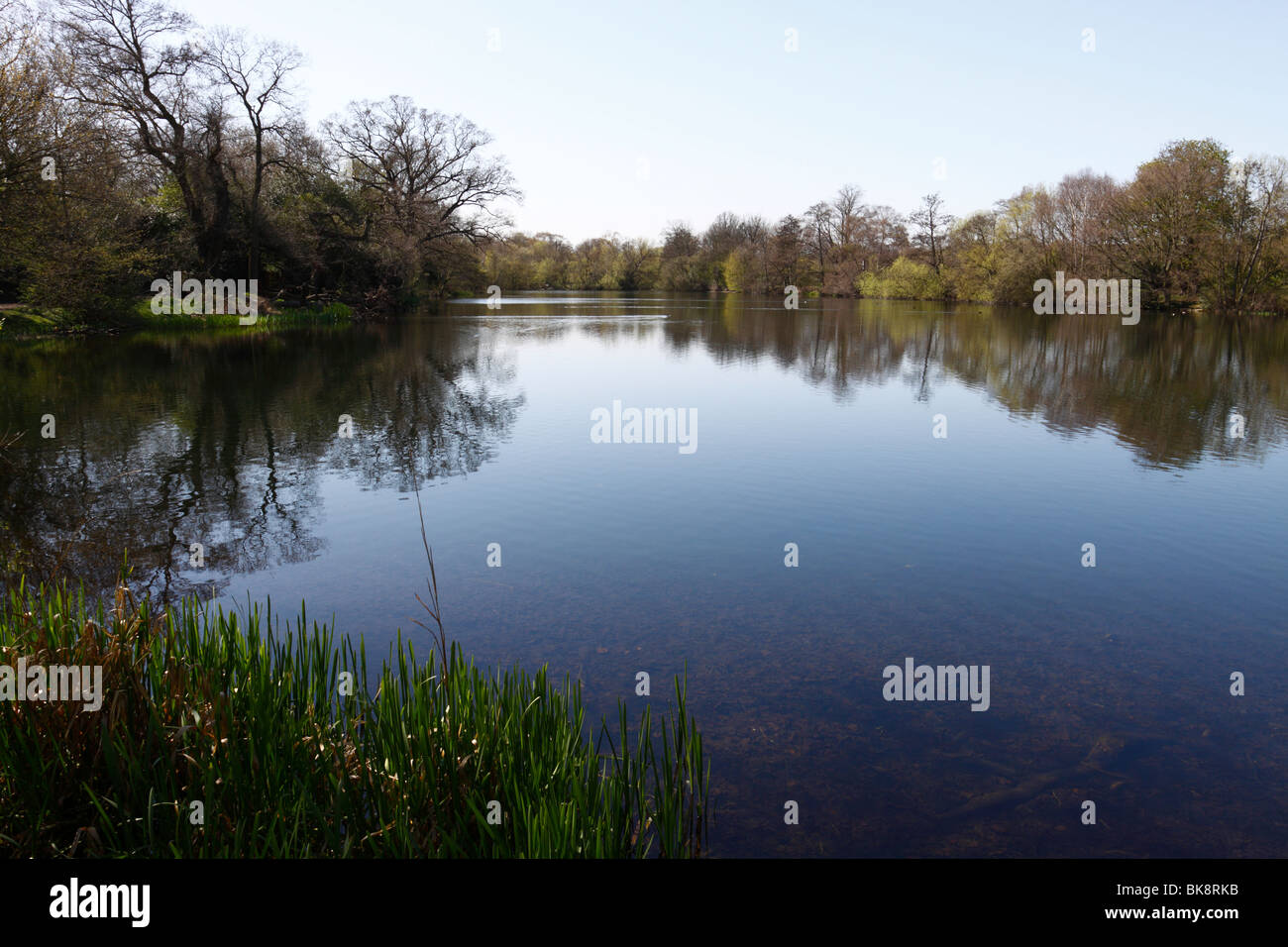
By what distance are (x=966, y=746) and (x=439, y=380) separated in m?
19.2

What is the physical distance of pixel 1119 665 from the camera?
6422 millimetres

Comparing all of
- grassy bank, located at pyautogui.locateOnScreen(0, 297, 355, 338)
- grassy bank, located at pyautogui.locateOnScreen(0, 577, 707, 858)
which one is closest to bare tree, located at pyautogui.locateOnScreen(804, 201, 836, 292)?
grassy bank, located at pyautogui.locateOnScreen(0, 297, 355, 338)

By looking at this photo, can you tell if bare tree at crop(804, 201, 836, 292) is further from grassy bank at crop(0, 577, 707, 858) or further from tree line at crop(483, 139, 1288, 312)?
grassy bank at crop(0, 577, 707, 858)

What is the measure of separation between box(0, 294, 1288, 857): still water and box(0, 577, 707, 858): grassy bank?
1085 mm

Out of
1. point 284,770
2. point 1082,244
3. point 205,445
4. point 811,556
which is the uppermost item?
point 1082,244

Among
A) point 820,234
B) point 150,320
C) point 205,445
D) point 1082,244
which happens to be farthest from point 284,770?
point 820,234

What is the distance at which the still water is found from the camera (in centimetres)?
495

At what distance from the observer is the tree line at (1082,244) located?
55.1 meters

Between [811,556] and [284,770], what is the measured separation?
615 centimetres

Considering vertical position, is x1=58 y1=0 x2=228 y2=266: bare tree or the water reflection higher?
x1=58 y1=0 x2=228 y2=266: bare tree

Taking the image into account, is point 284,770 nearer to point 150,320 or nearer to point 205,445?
point 205,445

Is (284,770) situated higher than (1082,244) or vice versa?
(1082,244)

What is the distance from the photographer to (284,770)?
13.0 ft
